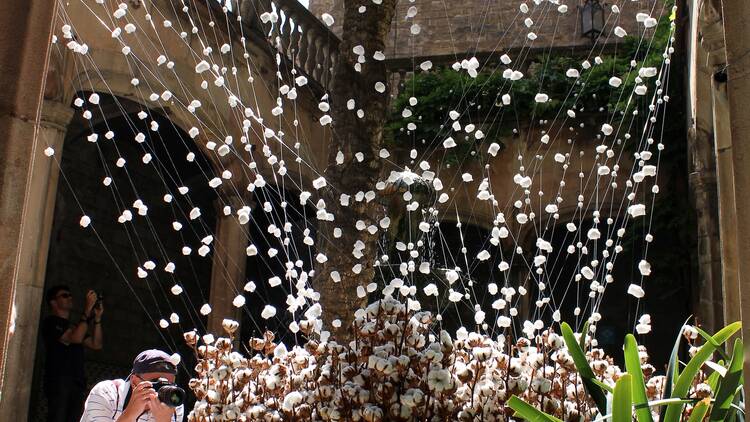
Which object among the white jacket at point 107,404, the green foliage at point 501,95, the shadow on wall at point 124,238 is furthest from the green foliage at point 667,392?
the green foliage at point 501,95

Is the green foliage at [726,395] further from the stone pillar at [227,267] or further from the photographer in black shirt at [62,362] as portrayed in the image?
the stone pillar at [227,267]

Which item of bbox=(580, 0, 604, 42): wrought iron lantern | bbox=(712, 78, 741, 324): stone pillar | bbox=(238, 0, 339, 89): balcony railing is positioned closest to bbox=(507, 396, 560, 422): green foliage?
bbox=(712, 78, 741, 324): stone pillar

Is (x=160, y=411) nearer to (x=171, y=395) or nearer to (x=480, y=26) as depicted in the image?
(x=171, y=395)

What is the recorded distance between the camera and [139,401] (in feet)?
10.9

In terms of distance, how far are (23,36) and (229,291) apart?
6078 mm

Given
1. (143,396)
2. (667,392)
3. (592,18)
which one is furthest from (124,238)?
(667,392)

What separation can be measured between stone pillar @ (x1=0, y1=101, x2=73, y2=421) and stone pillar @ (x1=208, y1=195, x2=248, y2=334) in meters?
2.16

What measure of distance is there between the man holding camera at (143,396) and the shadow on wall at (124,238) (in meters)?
5.01

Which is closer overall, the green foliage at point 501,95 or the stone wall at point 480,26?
the green foliage at point 501,95

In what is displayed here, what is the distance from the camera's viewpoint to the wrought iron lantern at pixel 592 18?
36.9 feet

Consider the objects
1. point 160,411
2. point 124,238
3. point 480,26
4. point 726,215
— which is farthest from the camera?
point 480,26

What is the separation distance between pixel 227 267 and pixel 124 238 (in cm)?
247

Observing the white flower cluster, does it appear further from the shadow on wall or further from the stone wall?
the stone wall

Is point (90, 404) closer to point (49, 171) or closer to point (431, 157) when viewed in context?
point (49, 171)
